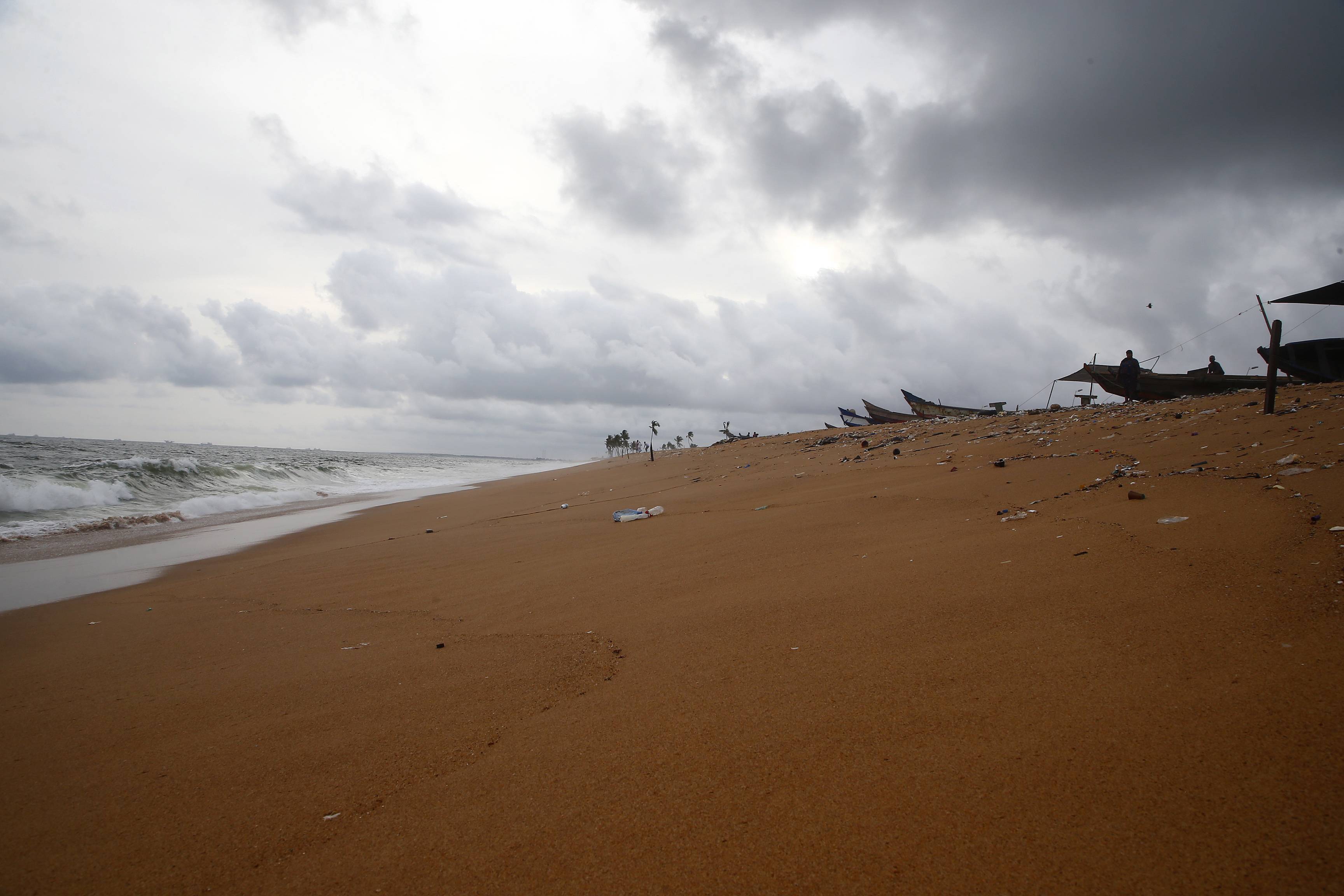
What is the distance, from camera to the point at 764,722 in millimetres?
2170

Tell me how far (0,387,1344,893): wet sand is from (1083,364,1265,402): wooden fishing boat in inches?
443

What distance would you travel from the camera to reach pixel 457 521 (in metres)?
11.3

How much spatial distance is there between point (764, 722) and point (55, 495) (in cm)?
2007

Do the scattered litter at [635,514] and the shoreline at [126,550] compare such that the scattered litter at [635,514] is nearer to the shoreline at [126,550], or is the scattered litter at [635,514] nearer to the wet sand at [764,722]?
the wet sand at [764,722]

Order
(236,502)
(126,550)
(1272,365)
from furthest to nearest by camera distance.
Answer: (236,502) < (126,550) < (1272,365)

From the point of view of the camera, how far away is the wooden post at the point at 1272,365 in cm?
701

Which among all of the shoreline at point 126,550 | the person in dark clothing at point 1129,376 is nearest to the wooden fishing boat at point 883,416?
the person in dark clothing at point 1129,376

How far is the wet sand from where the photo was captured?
60.1 inches

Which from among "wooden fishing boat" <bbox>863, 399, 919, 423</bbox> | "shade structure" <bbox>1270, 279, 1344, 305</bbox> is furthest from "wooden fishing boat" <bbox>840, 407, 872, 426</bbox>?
"shade structure" <bbox>1270, 279, 1344, 305</bbox>

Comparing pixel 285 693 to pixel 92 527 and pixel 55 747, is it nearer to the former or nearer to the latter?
pixel 55 747

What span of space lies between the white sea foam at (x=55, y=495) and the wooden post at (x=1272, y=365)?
22.5 metres

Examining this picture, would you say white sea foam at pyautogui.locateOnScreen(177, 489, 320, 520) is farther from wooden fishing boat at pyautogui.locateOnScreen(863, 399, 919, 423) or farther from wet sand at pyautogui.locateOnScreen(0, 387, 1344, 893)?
wooden fishing boat at pyautogui.locateOnScreen(863, 399, 919, 423)

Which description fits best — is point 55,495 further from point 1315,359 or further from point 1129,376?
point 1315,359

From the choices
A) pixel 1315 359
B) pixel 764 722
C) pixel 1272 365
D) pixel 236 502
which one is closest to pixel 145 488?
pixel 236 502
